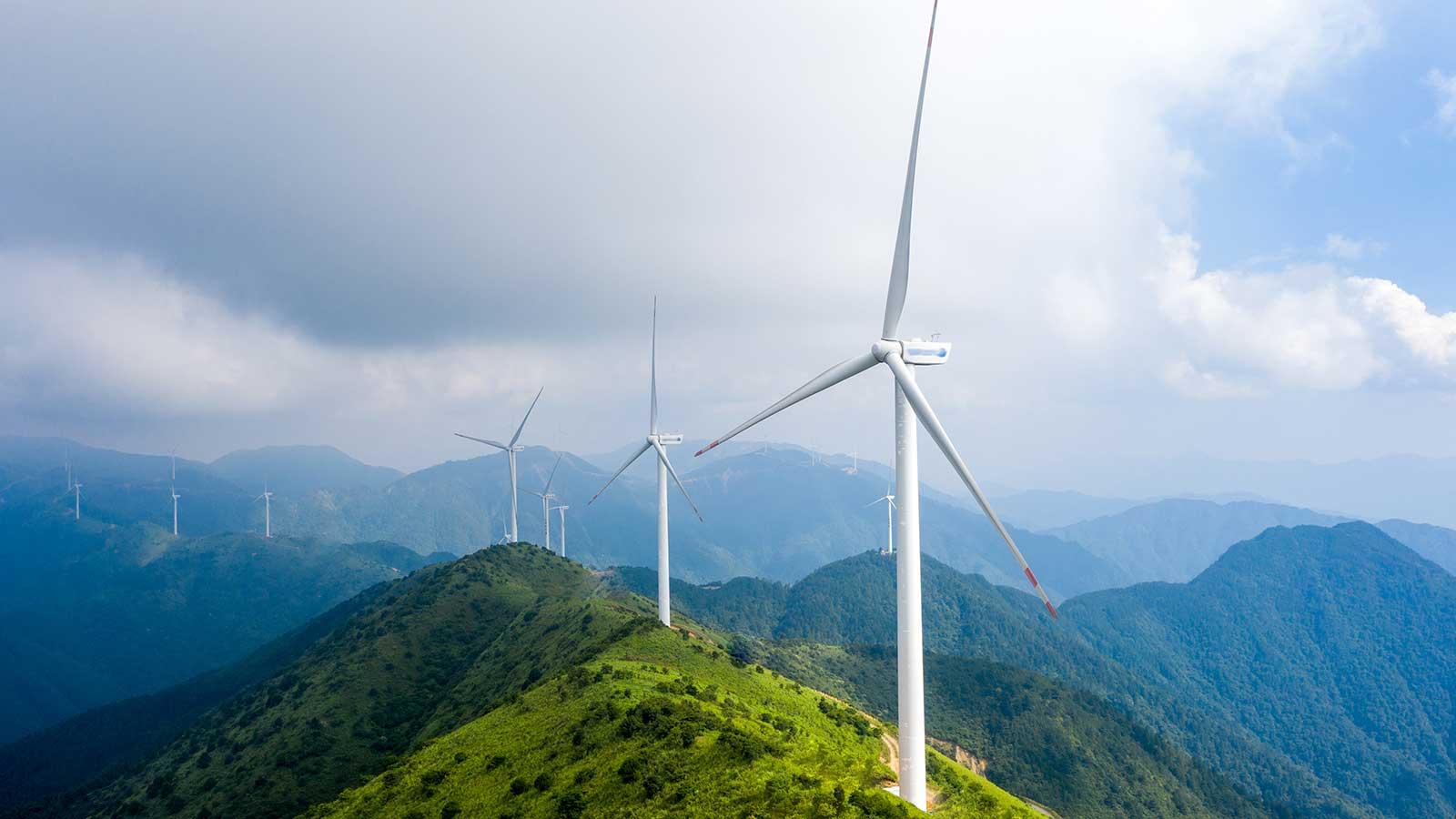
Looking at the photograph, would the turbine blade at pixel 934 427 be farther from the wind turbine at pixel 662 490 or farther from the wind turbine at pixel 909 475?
the wind turbine at pixel 662 490

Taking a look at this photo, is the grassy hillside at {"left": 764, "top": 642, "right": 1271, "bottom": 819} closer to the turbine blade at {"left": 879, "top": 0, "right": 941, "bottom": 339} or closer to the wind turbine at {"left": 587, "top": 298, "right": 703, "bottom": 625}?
the wind turbine at {"left": 587, "top": 298, "right": 703, "bottom": 625}

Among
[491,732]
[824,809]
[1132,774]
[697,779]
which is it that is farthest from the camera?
[1132,774]

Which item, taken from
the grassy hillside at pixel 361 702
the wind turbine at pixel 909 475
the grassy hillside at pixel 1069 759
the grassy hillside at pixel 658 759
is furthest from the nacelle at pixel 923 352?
the grassy hillside at pixel 1069 759

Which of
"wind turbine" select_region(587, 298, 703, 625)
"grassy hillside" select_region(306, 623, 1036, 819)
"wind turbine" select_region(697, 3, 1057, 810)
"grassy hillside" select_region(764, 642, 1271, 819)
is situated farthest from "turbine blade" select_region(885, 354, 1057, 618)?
"grassy hillside" select_region(764, 642, 1271, 819)

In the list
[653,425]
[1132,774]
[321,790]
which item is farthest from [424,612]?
[1132,774]

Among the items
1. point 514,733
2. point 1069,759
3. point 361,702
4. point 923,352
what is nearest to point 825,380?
point 923,352

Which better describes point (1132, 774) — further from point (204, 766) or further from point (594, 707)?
point (204, 766)
